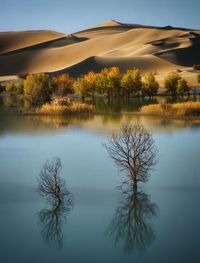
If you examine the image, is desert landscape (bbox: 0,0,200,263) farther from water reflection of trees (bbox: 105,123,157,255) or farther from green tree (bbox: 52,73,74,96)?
green tree (bbox: 52,73,74,96)

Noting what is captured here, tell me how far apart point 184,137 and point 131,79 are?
1438 inches

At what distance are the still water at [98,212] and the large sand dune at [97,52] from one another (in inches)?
3806

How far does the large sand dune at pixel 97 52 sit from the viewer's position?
398 ft

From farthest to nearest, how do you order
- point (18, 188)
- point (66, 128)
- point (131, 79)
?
point (131, 79) < point (66, 128) < point (18, 188)

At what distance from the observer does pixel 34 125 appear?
29.0 m

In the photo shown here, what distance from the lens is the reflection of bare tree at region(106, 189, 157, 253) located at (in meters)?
10.2

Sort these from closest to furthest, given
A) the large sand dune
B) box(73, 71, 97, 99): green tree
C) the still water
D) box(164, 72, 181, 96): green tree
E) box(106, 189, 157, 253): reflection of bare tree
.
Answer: the still water → box(106, 189, 157, 253): reflection of bare tree → box(164, 72, 181, 96): green tree → box(73, 71, 97, 99): green tree → the large sand dune

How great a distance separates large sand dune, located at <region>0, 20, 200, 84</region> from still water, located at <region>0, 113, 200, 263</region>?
3806 inches

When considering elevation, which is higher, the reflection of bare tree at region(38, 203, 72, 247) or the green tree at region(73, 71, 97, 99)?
the green tree at region(73, 71, 97, 99)

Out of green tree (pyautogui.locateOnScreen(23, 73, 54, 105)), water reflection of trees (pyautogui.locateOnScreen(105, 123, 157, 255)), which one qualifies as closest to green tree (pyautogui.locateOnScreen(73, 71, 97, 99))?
green tree (pyautogui.locateOnScreen(23, 73, 54, 105))

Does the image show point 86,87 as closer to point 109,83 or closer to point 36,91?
point 109,83

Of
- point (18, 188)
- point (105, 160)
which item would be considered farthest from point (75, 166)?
point (18, 188)

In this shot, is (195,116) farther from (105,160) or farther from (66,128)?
(105,160)

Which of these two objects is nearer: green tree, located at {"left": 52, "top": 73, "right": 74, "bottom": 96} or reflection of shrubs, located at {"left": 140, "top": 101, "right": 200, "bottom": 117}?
reflection of shrubs, located at {"left": 140, "top": 101, "right": 200, "bottom": 117}
